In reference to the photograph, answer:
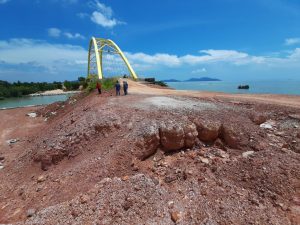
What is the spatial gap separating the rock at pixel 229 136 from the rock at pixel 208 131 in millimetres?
198

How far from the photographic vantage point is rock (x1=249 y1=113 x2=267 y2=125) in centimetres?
1039

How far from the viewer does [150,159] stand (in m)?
8.59

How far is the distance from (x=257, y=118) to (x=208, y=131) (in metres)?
2.68

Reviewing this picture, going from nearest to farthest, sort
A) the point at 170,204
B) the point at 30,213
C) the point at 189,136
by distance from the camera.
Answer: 1. the point at 170,204
2. the point at 30,213
3. the point at 189,136

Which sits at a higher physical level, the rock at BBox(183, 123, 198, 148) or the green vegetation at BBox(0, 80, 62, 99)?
the rock at BBox(183, 123, 198, 148)

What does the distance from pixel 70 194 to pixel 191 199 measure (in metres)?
3.44

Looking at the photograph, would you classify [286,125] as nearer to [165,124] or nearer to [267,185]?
[267,185]

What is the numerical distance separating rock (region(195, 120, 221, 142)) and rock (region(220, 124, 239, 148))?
0.65 feet

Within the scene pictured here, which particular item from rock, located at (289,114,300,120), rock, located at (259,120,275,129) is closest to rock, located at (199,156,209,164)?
rock, located at (259,120,275,129)

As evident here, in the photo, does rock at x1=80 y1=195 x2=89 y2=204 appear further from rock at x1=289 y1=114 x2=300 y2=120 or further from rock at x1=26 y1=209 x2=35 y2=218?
rock at x1=289 y1=114 x2=300 y2=120

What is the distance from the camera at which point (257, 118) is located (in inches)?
413

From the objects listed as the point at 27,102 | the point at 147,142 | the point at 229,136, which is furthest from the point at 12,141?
the point at 27,102

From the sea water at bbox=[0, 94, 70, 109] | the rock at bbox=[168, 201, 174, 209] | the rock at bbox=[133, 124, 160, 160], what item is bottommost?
the sea water at bbox=[0, 94, 70, 109]

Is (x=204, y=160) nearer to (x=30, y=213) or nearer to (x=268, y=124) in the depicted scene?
(x=268, y=124)
